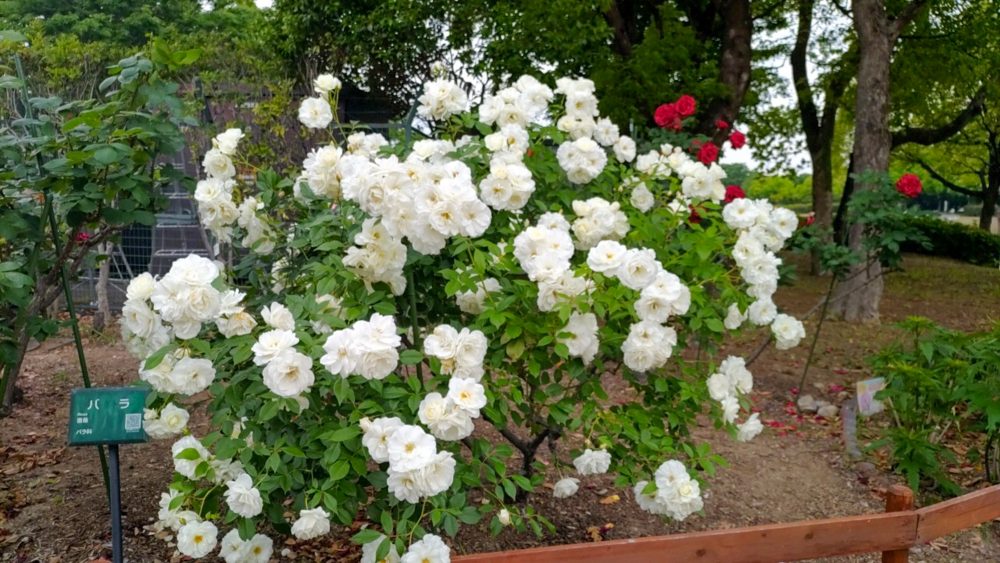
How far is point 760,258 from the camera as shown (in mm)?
3023

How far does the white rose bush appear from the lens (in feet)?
7.11

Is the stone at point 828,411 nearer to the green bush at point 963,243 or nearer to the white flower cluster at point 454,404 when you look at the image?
the white flower cluster at point 454,404

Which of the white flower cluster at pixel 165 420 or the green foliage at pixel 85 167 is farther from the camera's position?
the green foliage at pixel 85 167

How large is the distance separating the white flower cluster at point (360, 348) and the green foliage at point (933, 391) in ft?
10.1

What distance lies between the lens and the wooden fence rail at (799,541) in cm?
220

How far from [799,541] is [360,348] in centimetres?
142

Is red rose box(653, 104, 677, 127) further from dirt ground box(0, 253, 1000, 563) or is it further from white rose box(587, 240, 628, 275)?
white rose box(587, 240, 628, 275)

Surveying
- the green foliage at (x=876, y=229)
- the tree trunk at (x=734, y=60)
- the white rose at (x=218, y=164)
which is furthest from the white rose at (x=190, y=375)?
the tree trunk at (x=734, y=60)

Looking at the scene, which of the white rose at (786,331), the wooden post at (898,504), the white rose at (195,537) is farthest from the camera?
the white rose at (786,331)

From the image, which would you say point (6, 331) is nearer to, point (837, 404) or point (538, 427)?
point (538, 427)

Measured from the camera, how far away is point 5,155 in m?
2.74

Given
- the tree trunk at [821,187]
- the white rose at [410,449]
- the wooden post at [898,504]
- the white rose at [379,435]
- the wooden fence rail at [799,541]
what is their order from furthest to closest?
the tree trunk at [821,187], the wooden post at [898,504], the wooden fence rail at [799,541], the white rose at [379,435], the white rose at [410,449]

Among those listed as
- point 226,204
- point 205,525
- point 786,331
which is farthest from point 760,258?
point 205,525

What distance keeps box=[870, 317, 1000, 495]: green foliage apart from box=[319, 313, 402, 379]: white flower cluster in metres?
3.08
